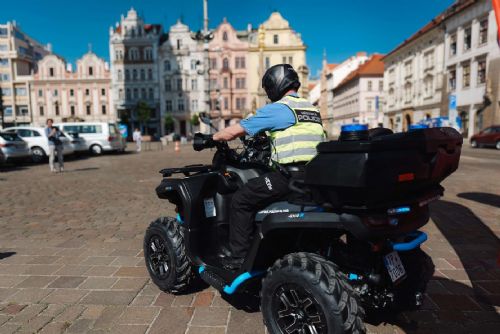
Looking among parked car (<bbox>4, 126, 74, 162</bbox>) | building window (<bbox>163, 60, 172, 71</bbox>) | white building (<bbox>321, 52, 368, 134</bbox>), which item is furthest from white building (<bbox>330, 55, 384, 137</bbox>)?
parked car (<bbox>4, 126, 74, 162</bbox>)

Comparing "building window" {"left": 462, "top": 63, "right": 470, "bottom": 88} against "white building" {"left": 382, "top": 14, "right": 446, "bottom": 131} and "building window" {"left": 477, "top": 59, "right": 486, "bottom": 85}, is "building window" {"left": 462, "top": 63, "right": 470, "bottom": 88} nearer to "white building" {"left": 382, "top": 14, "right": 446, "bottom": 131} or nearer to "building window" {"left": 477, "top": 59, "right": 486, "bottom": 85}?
"building window" {"left": 477, "top": 59, "right": 486, "bottom": 85}

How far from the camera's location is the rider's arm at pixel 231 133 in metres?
2.67

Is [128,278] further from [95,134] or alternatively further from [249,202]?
[95,134]

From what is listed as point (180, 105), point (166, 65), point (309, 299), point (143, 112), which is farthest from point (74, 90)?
point (309, 299)

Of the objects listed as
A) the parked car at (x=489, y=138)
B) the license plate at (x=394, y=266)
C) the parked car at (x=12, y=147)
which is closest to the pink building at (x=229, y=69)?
the parked car at (x=489, y=138)

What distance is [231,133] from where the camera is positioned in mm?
2740

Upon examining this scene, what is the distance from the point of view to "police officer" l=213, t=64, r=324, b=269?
2613 millimetres

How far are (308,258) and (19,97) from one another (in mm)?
79033

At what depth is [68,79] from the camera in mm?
65438

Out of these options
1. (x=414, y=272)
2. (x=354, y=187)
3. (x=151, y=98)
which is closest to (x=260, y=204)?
(x=354, y=187)

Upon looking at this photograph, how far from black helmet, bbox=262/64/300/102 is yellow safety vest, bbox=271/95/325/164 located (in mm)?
100

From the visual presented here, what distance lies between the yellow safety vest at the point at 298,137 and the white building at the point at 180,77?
6061cm

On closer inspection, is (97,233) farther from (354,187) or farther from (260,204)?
(354,187)

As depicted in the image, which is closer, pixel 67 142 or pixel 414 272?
pixel 414 272
